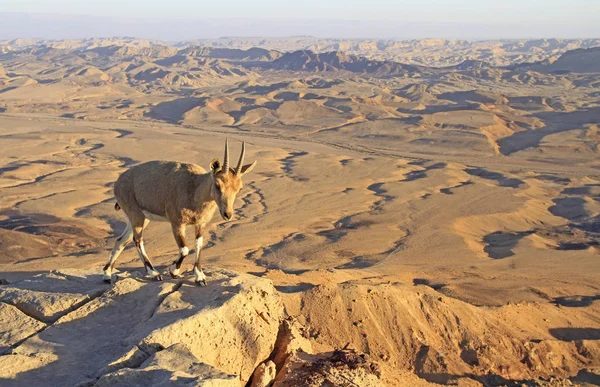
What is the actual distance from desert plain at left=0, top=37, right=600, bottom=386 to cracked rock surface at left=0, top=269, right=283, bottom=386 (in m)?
0.04

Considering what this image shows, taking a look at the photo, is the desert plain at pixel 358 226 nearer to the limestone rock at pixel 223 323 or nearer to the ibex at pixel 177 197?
the limestone rock at pixel 223 323

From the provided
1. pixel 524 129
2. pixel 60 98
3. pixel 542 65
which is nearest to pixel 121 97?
pixel 60 98

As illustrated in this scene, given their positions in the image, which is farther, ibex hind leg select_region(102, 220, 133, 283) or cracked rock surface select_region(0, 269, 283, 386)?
ibex hind leg select_region(102, 220, 133, 283)

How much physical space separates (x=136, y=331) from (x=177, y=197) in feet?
7.74

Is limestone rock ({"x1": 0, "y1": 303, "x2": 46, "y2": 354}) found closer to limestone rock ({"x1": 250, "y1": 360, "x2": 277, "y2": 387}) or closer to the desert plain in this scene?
the desert plain

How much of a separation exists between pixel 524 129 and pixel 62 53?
12959 cm

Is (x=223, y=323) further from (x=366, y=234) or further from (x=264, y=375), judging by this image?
(x=366, y=234)

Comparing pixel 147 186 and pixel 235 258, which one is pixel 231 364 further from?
pixel 235 258

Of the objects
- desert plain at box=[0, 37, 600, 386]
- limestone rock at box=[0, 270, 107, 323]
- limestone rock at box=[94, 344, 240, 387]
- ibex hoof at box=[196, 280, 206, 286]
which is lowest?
desert plain at box=[0, 37, 600, 386]

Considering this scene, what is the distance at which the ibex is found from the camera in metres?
7.38

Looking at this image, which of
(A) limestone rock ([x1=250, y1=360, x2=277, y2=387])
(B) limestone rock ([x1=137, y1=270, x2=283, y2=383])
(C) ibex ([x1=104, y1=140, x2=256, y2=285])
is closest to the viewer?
(B) limestone rock ([x1=137, y1=270, x2=283, y2=383])

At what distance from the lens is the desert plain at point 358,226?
33.2 ft

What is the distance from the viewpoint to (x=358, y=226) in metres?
25.2

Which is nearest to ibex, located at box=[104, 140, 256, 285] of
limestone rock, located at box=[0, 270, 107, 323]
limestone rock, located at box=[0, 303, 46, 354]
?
limestone rock, located at box=[0, 270, 107, 323]
